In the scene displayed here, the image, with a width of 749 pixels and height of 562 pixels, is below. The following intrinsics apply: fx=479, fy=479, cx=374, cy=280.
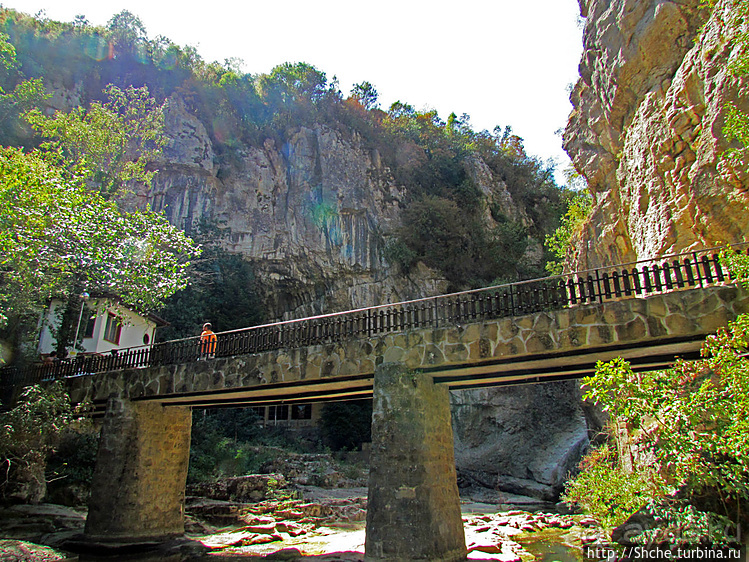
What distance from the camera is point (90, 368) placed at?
1460 cm

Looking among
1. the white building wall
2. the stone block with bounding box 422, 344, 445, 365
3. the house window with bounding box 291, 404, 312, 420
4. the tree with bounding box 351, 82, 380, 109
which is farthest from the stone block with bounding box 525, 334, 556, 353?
the tree with bounding box 351, 82, 380, 109

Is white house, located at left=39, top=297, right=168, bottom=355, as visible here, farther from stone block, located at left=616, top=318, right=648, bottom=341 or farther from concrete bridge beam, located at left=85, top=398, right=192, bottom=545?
stone block, located at left=616, top=318, right=648, bottom=341

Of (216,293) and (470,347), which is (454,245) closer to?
(216,293)

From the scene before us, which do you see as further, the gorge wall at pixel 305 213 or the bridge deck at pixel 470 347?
the gorge wall at pixel 305 213

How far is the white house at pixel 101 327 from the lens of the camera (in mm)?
18656

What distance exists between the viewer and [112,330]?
66.8ft

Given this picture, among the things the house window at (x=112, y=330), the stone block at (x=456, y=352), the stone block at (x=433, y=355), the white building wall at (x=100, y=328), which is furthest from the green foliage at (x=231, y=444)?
the stone block at (x=456, y=352)

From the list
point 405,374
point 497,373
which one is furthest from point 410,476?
point 497,373

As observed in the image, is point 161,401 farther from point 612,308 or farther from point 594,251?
point 594,251

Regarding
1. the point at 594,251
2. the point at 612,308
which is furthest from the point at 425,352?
the point at 594,251

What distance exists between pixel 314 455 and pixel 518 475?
9.86 m

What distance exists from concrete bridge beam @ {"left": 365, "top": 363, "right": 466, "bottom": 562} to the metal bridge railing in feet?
5.14

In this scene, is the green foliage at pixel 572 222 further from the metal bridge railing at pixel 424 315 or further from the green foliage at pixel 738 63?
the green foliage at pixel 738 63

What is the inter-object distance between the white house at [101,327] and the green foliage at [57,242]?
305 centimetres
